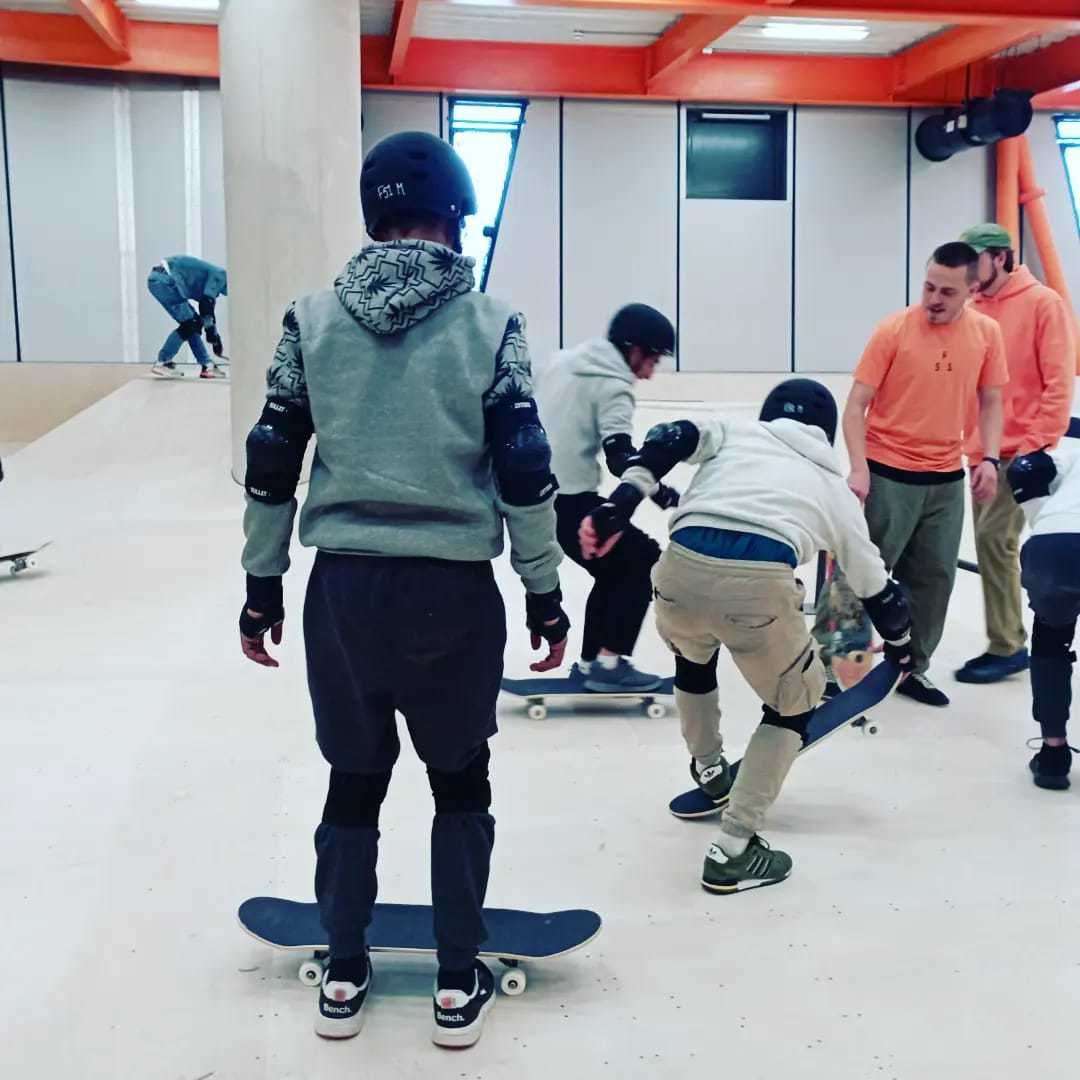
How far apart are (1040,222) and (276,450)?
12.0m

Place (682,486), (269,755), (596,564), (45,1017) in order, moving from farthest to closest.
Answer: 1. (682,486)
2. (596,564)
3. (269,755)
4. (45,1017)

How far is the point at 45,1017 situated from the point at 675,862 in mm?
A: 1332

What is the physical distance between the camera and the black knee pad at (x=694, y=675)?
9.39 feet

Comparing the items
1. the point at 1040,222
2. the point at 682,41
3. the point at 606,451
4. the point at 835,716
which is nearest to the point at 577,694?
the point at 606,451

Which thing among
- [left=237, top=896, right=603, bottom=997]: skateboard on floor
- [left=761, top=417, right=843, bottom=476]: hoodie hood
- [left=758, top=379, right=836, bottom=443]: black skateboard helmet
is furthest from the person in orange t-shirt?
[left=237, top=896, right=603, bottom=997]: skateboard on floor

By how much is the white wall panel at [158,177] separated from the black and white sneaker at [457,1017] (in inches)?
423

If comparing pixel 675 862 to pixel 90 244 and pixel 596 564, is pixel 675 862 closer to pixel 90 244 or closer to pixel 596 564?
pixel 596 564

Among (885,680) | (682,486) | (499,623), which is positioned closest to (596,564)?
(885,680)

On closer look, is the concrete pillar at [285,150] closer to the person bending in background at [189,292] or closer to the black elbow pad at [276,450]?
the person bending in background at [189,292]

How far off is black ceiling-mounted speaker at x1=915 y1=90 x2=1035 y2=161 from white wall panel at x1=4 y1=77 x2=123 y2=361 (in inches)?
305

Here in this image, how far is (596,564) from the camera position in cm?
386

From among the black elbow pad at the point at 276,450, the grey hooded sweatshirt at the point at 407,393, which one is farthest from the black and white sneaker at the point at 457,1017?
the black elbow pad at the point at 276,450

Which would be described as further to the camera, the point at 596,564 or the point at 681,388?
the point at 681,388

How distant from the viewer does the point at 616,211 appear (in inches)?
483
